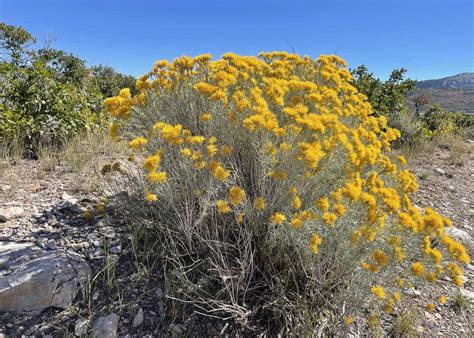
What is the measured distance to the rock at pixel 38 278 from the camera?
2.23m

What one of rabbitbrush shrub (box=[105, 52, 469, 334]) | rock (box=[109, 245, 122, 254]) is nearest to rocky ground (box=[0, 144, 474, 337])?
rock (box=[109, 245, 122, 254])

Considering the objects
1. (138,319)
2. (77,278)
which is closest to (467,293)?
(138,319)

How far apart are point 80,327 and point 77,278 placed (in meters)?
0.39

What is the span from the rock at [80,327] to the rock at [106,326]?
6cm

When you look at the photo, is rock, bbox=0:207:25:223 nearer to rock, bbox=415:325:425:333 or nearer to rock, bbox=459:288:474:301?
rock, bbox=415:325:425:333

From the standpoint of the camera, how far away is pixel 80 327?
Answer: 2127mm

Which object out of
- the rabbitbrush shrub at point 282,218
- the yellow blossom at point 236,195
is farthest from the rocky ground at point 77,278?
the yellow blossom at point 236,195

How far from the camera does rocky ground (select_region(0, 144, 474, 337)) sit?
7.21 ft

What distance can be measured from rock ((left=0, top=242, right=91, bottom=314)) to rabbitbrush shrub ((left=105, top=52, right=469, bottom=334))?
609 mm

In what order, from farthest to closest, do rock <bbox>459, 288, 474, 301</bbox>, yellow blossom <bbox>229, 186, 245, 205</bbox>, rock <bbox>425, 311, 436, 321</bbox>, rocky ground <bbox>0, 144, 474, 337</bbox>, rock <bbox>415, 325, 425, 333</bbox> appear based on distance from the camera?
1. rock <bbox>459, 288, 474, 301</bbox>
2. rock <bbox>425, 311, 436, 321</bbox>
3. rock <bbox>415, 325, 425, 333</bbox>
4. rocky ground <bbox>0, 144, 474, 337</bbox>
5. yellow blossom <bbox>229, 186, 245, 205</bbox>

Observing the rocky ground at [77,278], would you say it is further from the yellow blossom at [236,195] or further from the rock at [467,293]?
the yellow blossom at [236,195]

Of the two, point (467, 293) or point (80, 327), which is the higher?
point (80, 327)

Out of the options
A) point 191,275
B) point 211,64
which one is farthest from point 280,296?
point 211,64

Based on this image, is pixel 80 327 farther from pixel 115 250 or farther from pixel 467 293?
pixel 467 293
